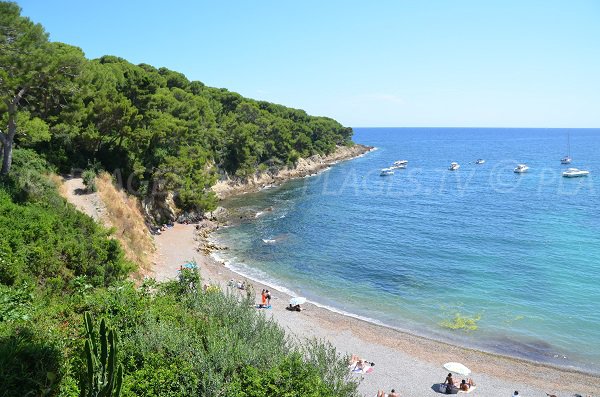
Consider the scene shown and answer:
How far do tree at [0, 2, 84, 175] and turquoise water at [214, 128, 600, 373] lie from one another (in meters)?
19.1

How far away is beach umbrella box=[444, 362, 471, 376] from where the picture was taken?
19.8 meters

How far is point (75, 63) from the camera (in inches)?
925

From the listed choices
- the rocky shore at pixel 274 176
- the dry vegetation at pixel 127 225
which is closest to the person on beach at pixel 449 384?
the dry vegetation at pixel 127 225

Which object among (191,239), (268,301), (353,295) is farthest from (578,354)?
(191,239)

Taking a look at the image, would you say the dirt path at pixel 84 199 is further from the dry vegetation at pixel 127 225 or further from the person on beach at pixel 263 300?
the person on beach at pixel 263 300

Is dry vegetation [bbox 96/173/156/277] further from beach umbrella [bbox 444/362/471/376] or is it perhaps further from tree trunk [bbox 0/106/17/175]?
beach umbrella [bbox 444/362/471/376]

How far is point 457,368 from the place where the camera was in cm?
2002

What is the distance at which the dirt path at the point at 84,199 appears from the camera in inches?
1106

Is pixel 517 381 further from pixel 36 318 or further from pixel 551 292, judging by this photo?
pixel 36 318

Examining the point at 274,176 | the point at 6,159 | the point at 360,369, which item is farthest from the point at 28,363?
the point at 274,176

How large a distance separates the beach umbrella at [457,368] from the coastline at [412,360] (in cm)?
47

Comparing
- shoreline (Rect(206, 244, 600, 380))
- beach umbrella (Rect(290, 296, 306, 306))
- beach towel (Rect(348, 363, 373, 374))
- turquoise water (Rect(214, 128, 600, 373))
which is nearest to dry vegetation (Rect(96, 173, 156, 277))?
shoreline (Rect(206, 244, 600, 380))

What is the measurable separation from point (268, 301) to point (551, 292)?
64.3 ft

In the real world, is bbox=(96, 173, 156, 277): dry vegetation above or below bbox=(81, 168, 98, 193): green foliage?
below
